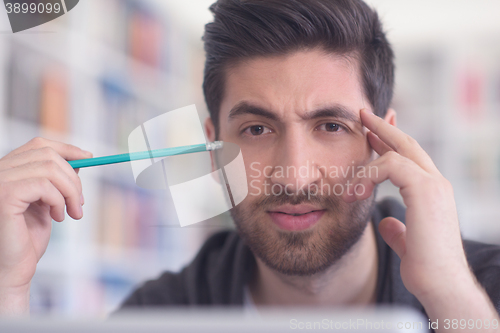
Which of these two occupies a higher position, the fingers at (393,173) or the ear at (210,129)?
the ear at (210,129)

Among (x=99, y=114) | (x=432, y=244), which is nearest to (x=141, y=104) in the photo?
(x=99, y=114)

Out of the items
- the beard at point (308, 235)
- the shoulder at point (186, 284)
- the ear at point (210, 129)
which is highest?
the ear at point (210, 129)

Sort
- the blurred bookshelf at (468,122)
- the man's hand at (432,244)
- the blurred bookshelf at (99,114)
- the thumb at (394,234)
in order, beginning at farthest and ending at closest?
the blurred bookshelf at (468,122)
the blurred bookshelf at (99,114)
the thumb at (394,234)
the man's hand at (432,244)

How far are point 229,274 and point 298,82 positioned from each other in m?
0.66

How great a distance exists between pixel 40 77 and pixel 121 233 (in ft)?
2.64

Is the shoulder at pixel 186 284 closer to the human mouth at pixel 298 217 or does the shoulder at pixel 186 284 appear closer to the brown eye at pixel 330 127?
the human mouth at pixel 298 217

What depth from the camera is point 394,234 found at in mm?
897

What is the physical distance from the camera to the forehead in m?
0.92

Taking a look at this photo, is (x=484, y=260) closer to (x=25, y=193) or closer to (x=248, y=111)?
(x=248, y=111)

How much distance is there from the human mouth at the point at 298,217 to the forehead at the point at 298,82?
24 cm

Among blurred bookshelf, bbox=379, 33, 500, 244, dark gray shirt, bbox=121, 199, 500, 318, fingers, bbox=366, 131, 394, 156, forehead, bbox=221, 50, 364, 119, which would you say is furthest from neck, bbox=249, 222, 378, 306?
blurred bookshelf, bbox=379, 33, 500, 244

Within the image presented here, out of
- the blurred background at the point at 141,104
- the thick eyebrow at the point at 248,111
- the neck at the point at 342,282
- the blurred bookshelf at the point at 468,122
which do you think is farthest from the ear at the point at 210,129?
the blurred bookshelf at the point at 468,122

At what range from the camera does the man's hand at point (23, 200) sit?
769mm

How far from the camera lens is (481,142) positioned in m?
2.48
